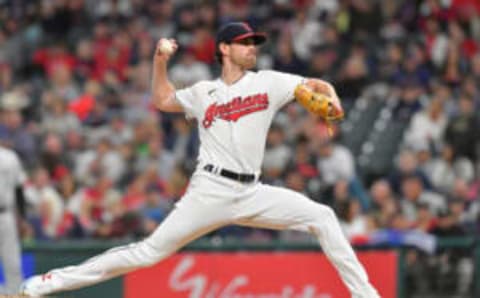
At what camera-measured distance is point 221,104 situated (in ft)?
28.5

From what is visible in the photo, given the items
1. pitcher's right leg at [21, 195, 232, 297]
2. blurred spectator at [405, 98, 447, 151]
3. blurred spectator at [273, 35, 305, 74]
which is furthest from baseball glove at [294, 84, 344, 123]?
blurred spectator at [273, 35, 305, 74]

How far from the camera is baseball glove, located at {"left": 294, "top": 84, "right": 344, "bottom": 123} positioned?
332 inches

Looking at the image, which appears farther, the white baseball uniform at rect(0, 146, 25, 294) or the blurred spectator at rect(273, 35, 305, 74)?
the blurred spectator at rect(273, 35, 305, 74)

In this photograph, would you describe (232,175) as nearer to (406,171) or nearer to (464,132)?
(406,171)

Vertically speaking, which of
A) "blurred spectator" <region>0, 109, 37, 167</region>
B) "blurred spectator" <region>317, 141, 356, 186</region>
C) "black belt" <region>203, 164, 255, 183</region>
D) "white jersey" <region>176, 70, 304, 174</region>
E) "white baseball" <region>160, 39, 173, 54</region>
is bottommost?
"blurred spectator" <region>317, 141, 356, 186</region>

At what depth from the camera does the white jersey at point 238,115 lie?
8.62 meters

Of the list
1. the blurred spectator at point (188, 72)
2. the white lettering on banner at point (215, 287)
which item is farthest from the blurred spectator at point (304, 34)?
the white lettering on banner at point (215, 287)

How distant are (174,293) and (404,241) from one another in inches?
88.6

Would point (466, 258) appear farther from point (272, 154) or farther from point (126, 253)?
point (126, 253)

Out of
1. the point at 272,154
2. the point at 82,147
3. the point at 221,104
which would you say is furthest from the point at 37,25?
the point at 221,104

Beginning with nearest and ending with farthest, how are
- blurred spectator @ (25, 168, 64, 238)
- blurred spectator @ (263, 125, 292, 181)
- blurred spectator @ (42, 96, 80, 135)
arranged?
blurred spectator @ (25, 168, 64, 238), blurred spectator @ (263, 125, 292, 181), blurred spectator @ (42, 96, 80, 135)

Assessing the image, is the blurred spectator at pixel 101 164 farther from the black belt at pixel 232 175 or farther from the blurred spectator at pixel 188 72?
the black belt at pixel 232 175

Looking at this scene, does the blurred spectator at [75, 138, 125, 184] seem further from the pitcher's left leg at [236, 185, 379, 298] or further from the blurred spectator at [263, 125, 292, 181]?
the pitcher's left leg at [236, 185, 379, 298]

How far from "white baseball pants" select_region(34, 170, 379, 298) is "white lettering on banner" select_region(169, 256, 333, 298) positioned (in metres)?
A: 3.50
